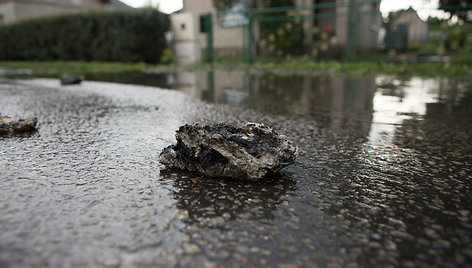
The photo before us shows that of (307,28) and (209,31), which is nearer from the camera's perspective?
(209,31)

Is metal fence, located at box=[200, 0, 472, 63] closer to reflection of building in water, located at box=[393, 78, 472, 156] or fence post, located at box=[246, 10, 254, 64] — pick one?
fence post, located at box=[246, 10, 254, 64]

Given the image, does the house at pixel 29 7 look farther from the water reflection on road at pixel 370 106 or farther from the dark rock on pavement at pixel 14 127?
the dark rock on pavement at pixel 14 127

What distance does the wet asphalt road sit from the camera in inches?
41.9

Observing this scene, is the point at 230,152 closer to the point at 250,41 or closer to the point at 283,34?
the point at 250,41

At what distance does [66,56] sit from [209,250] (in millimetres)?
15005

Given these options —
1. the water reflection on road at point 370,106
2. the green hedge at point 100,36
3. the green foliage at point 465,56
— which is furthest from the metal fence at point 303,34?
the water reflection on road at point 370,106

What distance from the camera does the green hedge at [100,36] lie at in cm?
1235

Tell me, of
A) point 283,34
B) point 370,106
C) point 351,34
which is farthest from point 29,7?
point 370,106

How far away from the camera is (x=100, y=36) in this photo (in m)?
12.9

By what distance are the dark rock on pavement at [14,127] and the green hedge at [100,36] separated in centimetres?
1043

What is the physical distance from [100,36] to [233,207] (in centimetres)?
1329

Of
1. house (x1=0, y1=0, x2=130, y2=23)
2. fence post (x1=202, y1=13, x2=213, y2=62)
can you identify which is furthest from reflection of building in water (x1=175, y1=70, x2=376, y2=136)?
house (x1=0, y1=0, x2=130, y2=23)

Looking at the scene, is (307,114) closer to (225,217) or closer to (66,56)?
(225,217)

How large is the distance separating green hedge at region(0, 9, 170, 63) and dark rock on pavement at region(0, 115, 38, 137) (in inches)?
411
